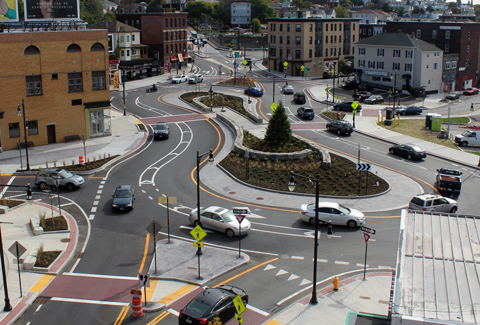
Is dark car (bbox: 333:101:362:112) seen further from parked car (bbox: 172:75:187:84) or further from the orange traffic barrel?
the orange traffic barrel

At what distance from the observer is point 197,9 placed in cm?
18588

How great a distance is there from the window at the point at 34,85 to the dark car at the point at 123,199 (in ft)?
62.3

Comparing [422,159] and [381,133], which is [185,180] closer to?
[422,159]

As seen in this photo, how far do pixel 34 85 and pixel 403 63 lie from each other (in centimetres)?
6352

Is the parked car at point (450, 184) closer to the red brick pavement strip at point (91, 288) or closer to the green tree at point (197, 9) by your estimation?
the red brick pavement strip at point (91, 288)

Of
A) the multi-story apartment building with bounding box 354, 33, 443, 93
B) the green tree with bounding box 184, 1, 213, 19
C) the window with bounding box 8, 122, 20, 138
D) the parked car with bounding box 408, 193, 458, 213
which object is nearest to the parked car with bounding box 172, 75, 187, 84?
the multi-story apartment building with bounding box 354, 33, 443, 93

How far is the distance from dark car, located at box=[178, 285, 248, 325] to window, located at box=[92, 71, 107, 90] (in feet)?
120

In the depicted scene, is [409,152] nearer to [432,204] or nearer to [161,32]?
[432,204]

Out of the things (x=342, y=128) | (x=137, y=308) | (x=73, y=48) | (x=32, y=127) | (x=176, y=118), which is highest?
(x=73, y=48)

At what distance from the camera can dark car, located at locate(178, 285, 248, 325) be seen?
20391 mm

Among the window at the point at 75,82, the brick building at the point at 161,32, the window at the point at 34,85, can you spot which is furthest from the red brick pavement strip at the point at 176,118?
the brick building at the point at 161,32

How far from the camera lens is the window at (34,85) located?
49.0 m

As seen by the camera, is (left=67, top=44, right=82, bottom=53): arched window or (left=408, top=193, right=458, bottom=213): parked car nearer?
(left=408, top=193, right=458, bottom=213): parked car

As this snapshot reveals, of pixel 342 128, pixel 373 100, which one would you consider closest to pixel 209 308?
pixel 342 128
